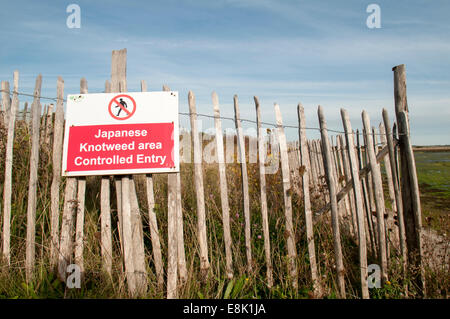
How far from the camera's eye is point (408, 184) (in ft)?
10.8

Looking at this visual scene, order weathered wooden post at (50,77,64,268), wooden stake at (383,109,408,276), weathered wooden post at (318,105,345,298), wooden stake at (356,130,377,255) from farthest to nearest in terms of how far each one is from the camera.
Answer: wooden stake at (356,130,377,255)
wooden stake at (383,109,408,276)
weathered wooden post at (50,77,64,268)
weathered wooden post at (318,105,345,298)

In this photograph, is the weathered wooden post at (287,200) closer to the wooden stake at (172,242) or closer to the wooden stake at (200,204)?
the wooden stake at (200,204)

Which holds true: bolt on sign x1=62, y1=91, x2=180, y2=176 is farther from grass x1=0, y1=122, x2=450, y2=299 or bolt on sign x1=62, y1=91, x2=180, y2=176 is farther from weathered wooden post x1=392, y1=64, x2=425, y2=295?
weathered wooden post x1=392, y1=64, x2=425, y2=295

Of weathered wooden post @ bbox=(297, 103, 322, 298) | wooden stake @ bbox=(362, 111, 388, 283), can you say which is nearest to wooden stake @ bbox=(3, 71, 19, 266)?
weathered wooden post @ bbox=(297, 103, 322, 298)

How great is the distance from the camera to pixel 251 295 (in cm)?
Result: 303

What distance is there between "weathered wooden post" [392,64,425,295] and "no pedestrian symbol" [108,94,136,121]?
3.00 metres

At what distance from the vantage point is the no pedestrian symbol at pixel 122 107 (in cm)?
309

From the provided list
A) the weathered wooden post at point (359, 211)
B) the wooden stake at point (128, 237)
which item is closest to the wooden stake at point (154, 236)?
the wooden stake at point (128, 237)

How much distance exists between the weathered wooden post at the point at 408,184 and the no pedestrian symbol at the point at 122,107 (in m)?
3.00

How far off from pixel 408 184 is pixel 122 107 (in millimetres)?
3285

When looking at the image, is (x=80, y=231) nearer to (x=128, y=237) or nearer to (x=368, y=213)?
(x=128, y=237)

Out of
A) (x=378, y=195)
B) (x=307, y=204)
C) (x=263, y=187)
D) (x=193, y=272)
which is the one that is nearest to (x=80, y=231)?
(x=193, y=272)

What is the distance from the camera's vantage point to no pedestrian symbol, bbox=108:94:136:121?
3088 mm
